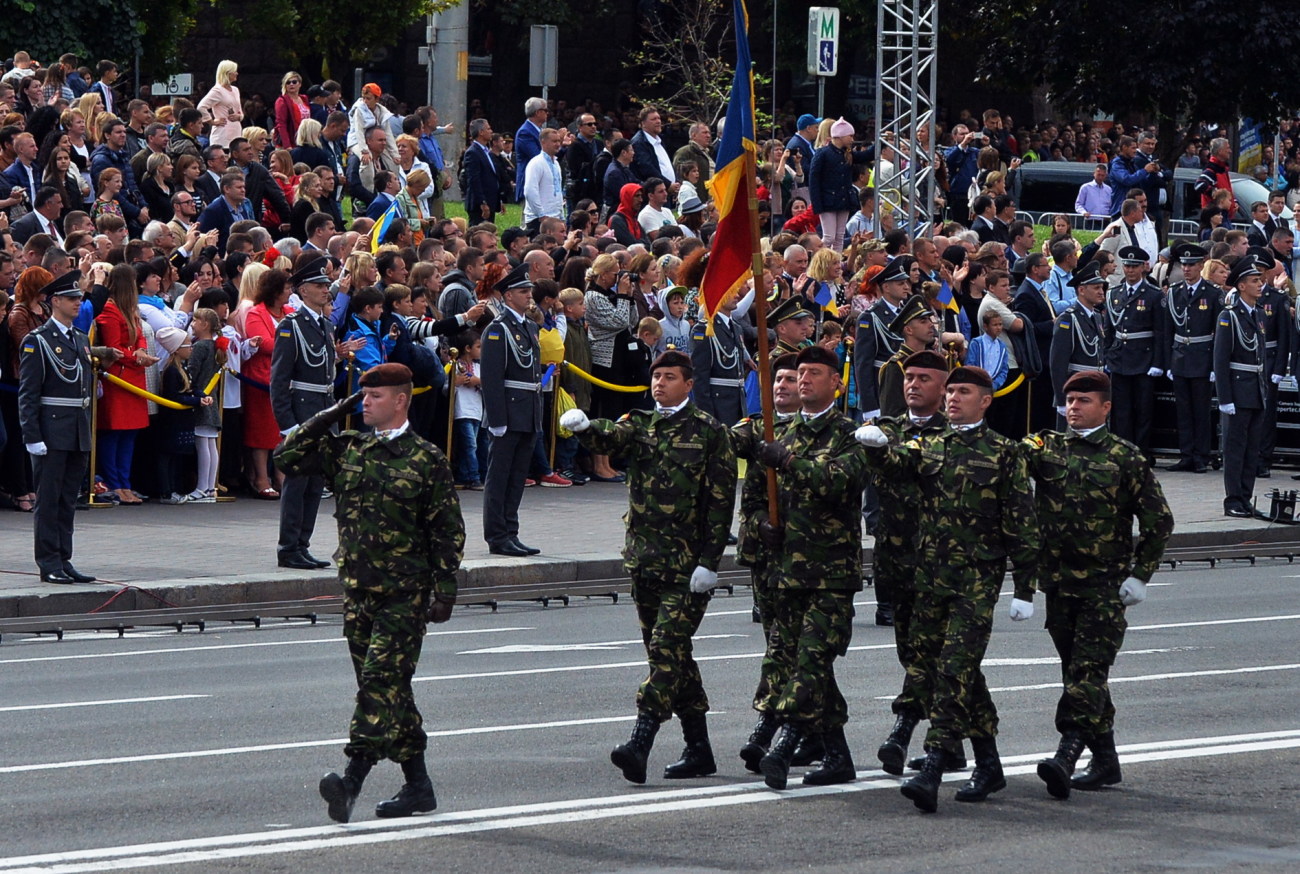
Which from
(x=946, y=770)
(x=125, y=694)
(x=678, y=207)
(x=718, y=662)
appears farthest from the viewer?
(x=678, y=207)

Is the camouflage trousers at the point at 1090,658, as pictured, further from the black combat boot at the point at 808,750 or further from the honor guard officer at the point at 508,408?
the honor guard officer at the point at 508,408

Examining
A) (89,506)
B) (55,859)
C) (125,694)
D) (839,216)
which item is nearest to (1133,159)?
(839,216)

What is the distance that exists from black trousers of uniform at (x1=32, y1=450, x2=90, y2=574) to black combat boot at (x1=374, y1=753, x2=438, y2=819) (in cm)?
698

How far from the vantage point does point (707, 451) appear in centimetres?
1002

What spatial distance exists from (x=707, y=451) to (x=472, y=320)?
31.8 ft

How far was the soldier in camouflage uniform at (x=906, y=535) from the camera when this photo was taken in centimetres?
984

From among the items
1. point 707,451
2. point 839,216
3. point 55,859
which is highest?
point 839,216

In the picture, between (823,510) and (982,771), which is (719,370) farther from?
(982,771)

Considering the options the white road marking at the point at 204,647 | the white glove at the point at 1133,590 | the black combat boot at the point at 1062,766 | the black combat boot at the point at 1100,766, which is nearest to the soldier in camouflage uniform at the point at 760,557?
the black combat boot at the point at 1062,766

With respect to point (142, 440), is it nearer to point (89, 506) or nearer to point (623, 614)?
point (89, 506)

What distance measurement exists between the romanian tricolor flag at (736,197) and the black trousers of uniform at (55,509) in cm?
646

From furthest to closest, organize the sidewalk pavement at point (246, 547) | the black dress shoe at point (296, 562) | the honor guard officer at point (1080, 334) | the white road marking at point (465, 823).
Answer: the honor guard officer at point (1080, 334) → the black dress shoe at point (296, 562) → the sidewalk pavement at point (246, 547) → the white road marking at point (465, 823)

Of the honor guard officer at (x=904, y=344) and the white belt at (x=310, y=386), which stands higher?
the honor guard officer at (x=904, y=344)

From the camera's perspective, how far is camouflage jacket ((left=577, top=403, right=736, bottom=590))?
9906 millimetres
